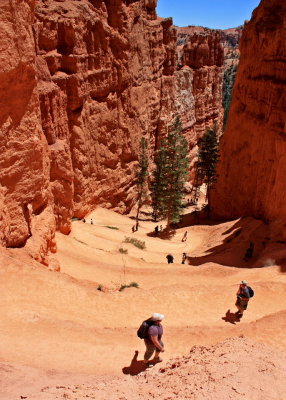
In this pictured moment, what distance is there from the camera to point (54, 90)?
68.1ft

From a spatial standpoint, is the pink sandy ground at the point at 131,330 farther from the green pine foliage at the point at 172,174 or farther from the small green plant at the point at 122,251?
the green pine foliage at the point at 172,174

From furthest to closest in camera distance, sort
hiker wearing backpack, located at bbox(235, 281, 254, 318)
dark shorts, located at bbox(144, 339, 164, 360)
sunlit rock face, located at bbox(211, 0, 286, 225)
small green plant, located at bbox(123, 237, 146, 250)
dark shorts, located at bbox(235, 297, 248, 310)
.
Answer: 1. small green plant, located at bbox(123, 237, 146, 250)
2. sunlit rock face, located at bbox(211, 0, 286, 225)
3. dark shorts, located at bbox(235, 297, 248, 310)
4. hiker wearing backpack, located at bbox(235, 281, 254, 318)
5. dark shorts, located at bbox(144, 339, 164, 360)

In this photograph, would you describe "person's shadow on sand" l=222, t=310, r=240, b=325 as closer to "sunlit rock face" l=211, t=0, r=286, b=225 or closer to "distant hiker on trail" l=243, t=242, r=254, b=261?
"distant hiker on trail" l=243, t=242, r=254, b=261

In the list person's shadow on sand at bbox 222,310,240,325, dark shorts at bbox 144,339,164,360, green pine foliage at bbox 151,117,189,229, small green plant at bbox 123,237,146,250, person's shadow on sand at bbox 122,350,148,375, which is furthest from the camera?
green pine foliage at bbox 151,117,189,229

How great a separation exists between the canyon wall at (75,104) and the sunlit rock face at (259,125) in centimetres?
1055

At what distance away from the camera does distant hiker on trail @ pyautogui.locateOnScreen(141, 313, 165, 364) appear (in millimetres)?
8586

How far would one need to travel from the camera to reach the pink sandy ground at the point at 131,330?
23.8 feet

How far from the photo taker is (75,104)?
26375 millimetres

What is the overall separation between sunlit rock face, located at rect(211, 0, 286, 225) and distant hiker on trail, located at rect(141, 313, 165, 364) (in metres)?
14.7

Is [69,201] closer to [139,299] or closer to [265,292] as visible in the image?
[139,299]

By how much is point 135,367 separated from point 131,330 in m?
1.93

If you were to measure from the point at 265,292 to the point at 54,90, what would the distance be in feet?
51.8

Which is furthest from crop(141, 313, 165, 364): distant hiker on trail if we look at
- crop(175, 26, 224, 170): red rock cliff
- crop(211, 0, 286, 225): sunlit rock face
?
crop(175, 26, 224, 170): red rock cliff

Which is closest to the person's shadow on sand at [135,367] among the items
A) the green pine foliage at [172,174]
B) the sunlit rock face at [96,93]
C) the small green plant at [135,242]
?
the sunlit rock face at [96,93]
